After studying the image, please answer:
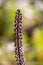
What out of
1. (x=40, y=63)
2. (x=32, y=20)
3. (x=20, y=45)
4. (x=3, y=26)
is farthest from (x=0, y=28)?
(x=20, y=45)

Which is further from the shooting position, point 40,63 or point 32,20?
point 32,20

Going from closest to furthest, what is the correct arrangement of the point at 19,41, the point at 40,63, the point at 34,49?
the point at 19,41
the point at 40,63
the point at 34,49

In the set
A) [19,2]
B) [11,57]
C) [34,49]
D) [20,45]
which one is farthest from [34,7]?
[20,45]

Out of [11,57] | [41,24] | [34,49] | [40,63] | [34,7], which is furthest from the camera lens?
[34,7]

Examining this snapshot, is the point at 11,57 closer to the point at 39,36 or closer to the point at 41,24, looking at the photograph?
the point at 39,36

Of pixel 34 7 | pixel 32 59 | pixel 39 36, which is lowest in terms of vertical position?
pixel 32 59

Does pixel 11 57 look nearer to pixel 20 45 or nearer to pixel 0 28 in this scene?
pixel 0 28

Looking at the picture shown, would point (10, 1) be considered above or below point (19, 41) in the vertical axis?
above
